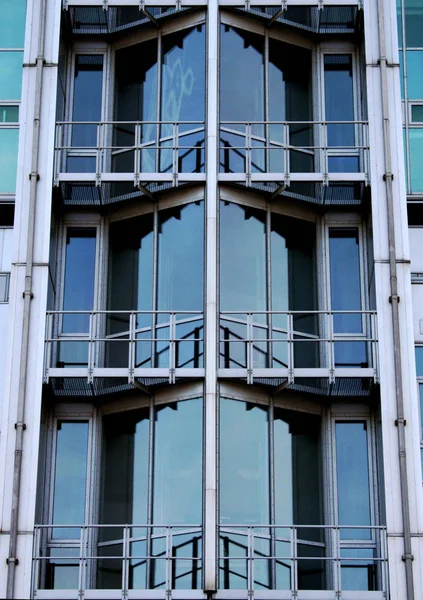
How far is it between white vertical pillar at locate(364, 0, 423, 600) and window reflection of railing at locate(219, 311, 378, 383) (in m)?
0.51

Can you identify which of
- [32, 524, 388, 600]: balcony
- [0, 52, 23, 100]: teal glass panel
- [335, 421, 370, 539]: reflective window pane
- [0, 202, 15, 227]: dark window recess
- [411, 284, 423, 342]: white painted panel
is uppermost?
[0, 52, 23, 100]: teal glass panel

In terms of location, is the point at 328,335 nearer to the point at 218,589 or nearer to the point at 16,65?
the point at 218,589

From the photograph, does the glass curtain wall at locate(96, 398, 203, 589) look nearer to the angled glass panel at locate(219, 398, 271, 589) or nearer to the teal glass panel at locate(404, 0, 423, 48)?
the angled glass panel at locate(219, 398, 271, 589)

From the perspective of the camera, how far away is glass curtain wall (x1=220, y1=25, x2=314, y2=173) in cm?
2398

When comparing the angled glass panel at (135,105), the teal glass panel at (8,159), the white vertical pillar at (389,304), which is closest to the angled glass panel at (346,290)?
the white vertical pillar at (389,304)

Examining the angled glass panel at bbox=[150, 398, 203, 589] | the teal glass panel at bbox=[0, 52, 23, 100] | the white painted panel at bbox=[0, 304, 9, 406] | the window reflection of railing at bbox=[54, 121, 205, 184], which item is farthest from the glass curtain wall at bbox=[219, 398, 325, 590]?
the teal glass panel at bbox=[0, 52, 23, 100]

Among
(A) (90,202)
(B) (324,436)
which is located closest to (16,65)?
(A) (90,202)

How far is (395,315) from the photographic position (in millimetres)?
22328

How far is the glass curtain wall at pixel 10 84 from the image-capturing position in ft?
80.9

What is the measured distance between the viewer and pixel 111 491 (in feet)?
73.8

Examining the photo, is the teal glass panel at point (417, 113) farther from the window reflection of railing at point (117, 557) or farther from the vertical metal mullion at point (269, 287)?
the window reflection of railing at point (117, 557)

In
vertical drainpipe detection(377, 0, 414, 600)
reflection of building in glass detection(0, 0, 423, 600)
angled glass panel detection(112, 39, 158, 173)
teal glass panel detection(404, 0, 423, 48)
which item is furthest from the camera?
teal glass panel detection(404, 0, 423, 48)

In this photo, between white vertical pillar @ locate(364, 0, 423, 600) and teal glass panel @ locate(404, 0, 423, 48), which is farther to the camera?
teal glass panel @ locate(404, 0, 423, 48)

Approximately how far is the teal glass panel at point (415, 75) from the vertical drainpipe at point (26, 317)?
709 centimetres
